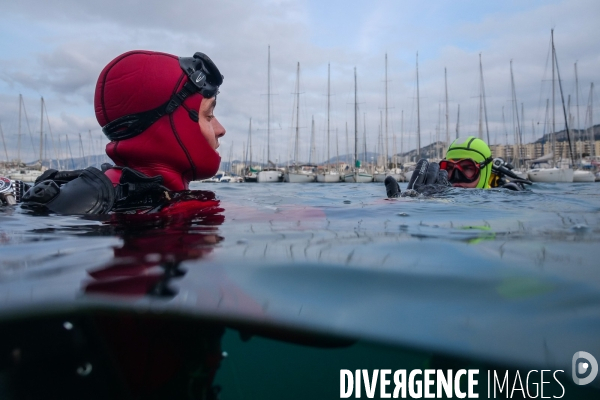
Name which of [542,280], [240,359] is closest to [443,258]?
[542,280]

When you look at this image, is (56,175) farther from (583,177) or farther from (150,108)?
(583,177)

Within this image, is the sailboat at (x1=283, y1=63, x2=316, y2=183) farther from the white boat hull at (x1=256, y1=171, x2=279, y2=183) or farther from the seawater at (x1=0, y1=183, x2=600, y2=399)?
the seawater at (x1=0, y1=183, x2=600, y2=399)

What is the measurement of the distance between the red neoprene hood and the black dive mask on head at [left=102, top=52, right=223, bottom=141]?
30mm

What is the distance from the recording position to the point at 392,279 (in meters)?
1.12

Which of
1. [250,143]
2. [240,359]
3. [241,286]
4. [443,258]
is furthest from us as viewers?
[250,143]

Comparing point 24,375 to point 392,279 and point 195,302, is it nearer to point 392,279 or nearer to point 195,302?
point 195,302

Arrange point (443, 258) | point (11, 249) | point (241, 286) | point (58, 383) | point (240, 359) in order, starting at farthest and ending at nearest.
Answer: point (11, 249) < point (443, 258) < point (241, 286) < point (240, 359) < point (58, 383)

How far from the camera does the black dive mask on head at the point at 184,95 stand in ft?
8.46

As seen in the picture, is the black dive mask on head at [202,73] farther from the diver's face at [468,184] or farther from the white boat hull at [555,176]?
the white boat hull at [555,176]

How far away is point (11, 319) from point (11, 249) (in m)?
0.75

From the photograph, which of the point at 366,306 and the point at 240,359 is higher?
the point at 366,306

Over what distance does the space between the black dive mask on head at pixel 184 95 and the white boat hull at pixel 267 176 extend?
28647 millimetres

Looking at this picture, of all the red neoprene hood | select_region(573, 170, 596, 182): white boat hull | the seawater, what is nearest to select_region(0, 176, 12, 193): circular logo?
the red neoprene hood

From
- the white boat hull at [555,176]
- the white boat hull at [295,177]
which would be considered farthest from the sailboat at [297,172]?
the white boat hull at [555,176]
